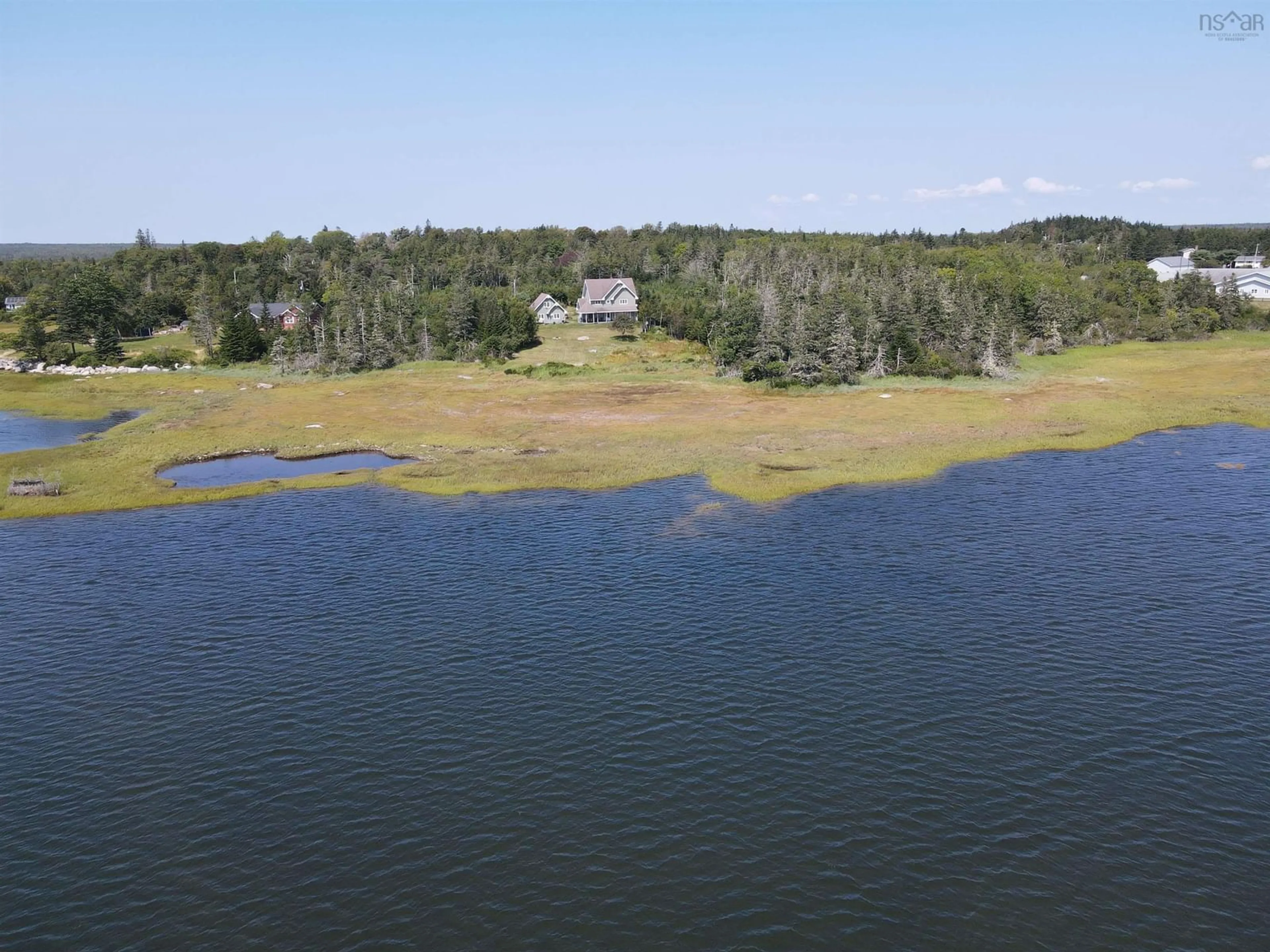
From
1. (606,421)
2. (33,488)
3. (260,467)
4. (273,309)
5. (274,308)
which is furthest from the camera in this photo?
(274,308)

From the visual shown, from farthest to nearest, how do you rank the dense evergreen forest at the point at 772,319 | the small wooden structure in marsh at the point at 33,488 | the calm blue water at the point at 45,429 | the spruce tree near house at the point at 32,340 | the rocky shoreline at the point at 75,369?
1. the spruce tree near house at the point at 32,340
2. the rocky shoreline at the point at 75,369
3. the dense evergreen forest at the point at 772,319
4. the calm blue water at the point at 45,429
5. the small wooden structure in marsh at the point at 33,488

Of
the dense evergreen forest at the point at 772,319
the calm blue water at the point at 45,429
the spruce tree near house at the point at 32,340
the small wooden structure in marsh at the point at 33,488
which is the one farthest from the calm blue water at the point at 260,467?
the spruce tree near house at the point at 32,340

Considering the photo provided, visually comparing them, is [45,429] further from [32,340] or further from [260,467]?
[32,340]

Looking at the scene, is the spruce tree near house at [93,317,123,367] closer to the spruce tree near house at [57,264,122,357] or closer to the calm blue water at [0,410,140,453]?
the spruce tree near house at [57,264,122,357]

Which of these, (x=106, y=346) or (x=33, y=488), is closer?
(x=33, y=488)

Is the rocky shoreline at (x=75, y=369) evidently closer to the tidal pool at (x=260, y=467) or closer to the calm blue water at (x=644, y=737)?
the tidal pool at (x=260, y=467)

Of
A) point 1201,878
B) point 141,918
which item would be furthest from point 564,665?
point 1201,878

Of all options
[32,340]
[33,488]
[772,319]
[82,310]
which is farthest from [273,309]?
[33,488]
